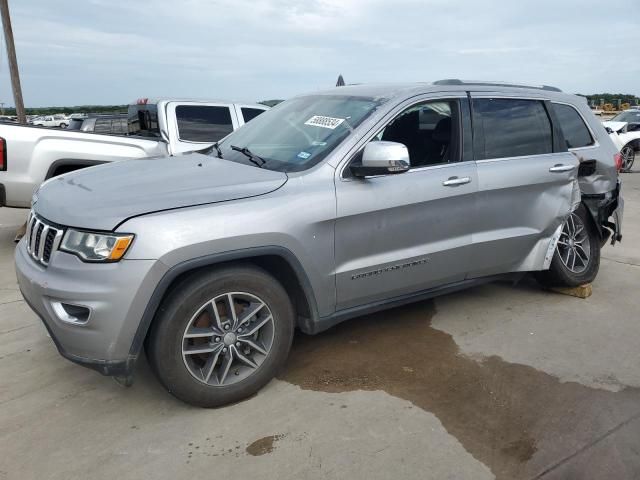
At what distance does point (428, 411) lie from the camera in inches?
119

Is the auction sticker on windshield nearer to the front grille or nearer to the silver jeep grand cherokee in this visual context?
the silver jeep grand cherokee

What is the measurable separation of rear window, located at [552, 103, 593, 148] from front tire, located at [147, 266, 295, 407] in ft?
9.95

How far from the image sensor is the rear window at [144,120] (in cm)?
755

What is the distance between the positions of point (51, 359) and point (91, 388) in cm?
57

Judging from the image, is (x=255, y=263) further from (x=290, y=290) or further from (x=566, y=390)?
(x=566, y=390)

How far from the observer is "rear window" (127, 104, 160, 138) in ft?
24.8

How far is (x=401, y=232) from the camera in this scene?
11.4 ft

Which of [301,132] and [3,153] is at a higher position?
[301,132]

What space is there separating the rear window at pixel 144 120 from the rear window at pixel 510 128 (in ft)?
16.2

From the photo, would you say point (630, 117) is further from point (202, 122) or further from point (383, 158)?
point (383, 158)

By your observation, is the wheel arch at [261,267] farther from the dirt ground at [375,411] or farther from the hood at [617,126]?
the hood at [617,126]

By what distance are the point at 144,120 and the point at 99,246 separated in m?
5.67

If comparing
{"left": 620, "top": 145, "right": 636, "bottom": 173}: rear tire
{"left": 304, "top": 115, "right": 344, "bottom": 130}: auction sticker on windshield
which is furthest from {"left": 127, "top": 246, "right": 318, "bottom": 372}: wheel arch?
{"left": 620, "top": 145, "right": 636, "bottom": 173}: rear tire

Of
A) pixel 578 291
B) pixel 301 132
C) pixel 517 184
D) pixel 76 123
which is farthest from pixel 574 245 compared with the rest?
pixel 76 123
